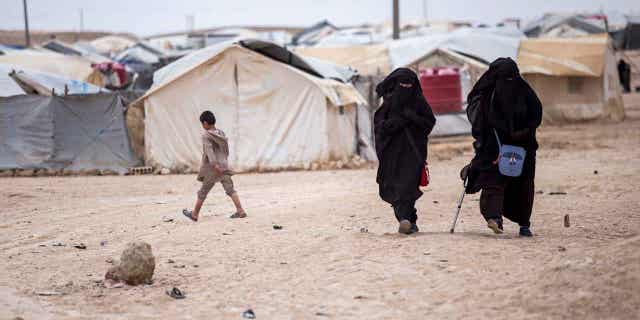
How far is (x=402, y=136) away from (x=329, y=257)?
1.40 m

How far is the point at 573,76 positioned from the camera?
2317cm

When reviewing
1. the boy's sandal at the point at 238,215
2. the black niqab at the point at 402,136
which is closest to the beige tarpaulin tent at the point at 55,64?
the boy's sandal at the point at 238,215

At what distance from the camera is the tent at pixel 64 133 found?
51.3 feet

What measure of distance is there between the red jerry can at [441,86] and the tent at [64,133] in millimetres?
7828

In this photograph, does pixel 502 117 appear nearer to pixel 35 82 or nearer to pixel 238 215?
pixel 238 215

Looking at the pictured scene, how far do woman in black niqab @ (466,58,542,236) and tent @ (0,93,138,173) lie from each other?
32.3ft

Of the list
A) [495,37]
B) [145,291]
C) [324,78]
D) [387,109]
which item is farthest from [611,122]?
[145,291]

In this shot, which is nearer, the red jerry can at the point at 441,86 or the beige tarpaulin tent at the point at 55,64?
the red jerry can at the point at 441,86

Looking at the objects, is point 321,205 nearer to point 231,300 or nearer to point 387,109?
point 387,109

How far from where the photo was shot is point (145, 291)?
5.79 metres

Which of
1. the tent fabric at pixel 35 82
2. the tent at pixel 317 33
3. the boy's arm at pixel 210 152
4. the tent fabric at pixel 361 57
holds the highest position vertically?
the boy's arm at pixel 210 152

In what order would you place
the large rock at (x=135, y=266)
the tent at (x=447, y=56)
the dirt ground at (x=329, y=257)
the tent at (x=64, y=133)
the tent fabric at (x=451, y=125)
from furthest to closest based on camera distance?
1. the tent at (x=447, y=56)
2. the tent fabric at (x=451, y=125)
3. the tent at (x=64, y=133)
4. the large rock at (x=135, y=266)
5. the dirt ground at (x=329, y=257)

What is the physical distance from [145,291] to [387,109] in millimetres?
2683

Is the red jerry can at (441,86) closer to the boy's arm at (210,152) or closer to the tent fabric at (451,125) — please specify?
the tent fabric at (451,125)
